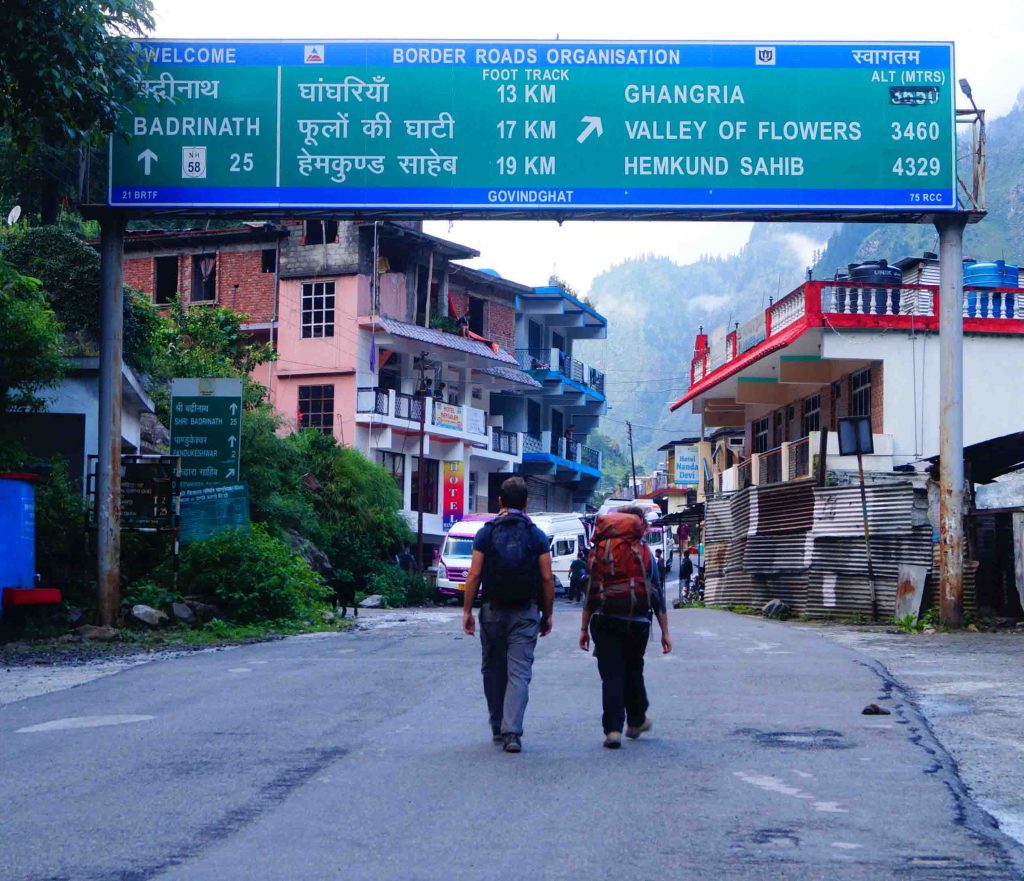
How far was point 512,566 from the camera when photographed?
9.00 metres

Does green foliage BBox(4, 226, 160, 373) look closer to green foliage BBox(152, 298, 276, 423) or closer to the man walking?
green foliage BBox(152, 298, 276, 423)

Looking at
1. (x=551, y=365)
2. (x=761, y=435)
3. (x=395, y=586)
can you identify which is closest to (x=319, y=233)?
(x=395, y=586)

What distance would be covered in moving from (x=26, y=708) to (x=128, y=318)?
15.9 meters

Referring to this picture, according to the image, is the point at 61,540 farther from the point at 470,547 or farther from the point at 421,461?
the point at 421,461

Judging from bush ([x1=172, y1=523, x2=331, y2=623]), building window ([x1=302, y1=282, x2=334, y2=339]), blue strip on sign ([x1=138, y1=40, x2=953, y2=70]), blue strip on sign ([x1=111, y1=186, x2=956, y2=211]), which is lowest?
bush ([x1=172, y1=523, x2=331, y2=623])

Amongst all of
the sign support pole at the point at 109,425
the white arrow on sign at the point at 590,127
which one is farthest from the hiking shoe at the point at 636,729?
the sign support pole at the point at 109,425

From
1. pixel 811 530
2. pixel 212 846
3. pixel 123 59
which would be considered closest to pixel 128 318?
pixel 123 59

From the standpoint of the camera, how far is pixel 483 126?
62.1 feet

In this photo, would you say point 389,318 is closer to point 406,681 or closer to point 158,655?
point 158,655

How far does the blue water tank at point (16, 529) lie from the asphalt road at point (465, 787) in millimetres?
4609

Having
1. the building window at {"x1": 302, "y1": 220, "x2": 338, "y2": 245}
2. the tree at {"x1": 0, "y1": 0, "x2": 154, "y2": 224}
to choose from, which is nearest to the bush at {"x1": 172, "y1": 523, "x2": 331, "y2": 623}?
the tree at {"x1": 0, "y1": 0, "x2": 154, "y2": 224}

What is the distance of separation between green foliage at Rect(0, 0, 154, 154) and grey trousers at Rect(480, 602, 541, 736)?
9.84m

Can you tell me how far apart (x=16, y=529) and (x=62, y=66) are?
5.53 m

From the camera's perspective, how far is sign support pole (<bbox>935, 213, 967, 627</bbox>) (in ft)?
68.4
